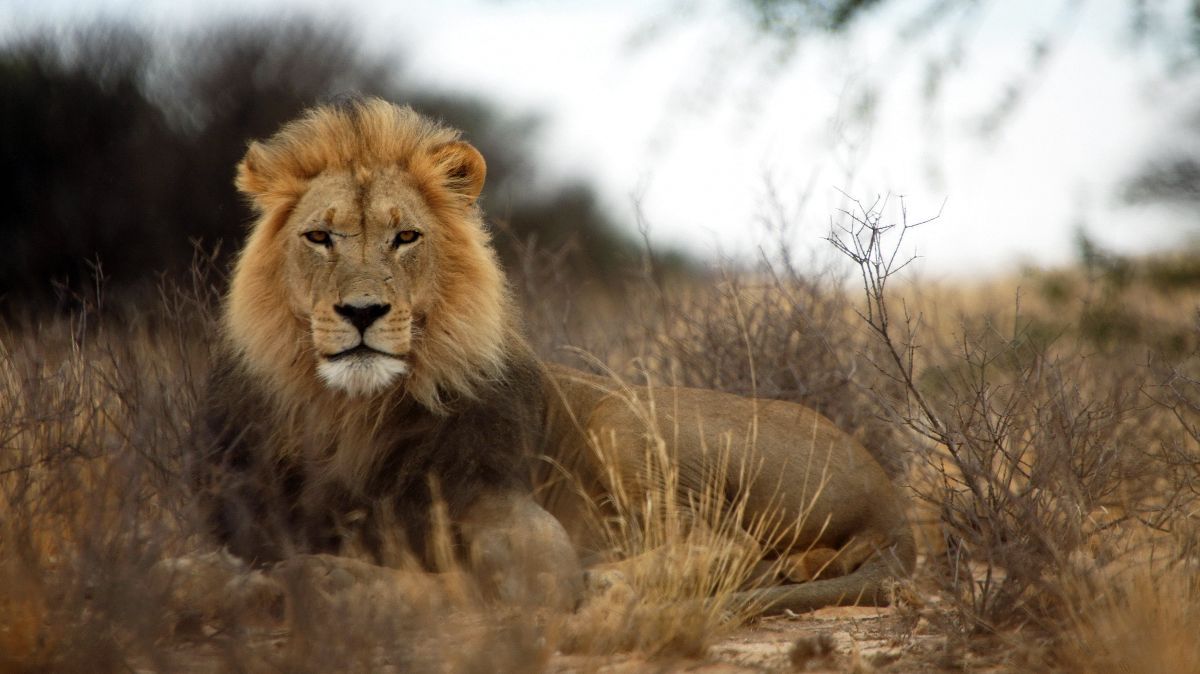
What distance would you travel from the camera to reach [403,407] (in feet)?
15.3

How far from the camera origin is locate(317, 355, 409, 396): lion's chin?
4344 millimetres

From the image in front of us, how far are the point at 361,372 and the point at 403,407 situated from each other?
355 millimetres

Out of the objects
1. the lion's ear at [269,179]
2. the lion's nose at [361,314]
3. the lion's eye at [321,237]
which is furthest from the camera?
the lion's ear at [269,179]

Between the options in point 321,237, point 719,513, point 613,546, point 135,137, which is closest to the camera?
point 321,237

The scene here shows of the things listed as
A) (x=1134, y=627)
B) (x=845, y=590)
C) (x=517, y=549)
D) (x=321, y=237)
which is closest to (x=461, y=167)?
(x=321, y=237)

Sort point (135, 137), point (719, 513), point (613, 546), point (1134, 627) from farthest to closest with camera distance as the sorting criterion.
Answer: point (135, 137)
point (613, 546)
point (719, 513)
point (1134, 627)

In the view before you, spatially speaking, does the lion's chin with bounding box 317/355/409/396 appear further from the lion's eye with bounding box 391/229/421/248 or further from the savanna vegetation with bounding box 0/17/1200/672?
the savanna vegetation with bounding box 0/17/1200/672

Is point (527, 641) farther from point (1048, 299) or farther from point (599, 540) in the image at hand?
point (1048, 299)

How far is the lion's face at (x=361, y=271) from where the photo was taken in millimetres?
4355

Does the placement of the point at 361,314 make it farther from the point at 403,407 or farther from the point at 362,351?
the point at 403,407

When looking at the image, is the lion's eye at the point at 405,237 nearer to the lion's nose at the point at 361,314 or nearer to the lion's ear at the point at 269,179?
the lion's nose at the point at 361,314

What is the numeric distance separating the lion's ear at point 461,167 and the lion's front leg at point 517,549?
120 centimetres

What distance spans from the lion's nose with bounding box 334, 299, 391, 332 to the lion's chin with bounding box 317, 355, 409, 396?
113 millimetres

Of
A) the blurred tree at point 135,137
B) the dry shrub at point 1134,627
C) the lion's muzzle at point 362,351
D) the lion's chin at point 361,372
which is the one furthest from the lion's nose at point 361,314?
the blurred tree at point 135,137
